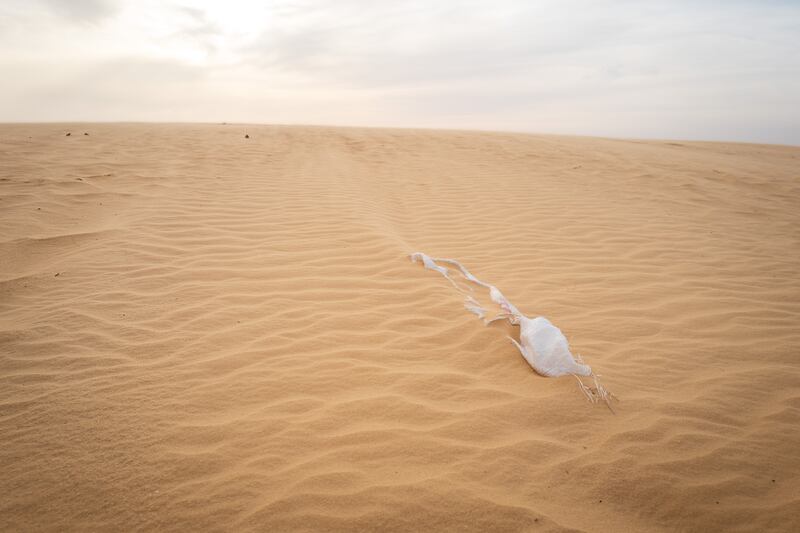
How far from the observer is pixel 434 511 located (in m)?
1.57

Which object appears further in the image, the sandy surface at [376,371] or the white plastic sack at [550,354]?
the white plastic sack at [550,354]

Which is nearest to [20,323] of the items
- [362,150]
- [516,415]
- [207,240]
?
[207,240]

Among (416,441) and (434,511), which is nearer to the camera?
(434,511)

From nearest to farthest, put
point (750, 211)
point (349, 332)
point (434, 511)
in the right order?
point (434, 511) < point (349, 332) < point (750, 211)

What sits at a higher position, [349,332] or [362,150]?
[362,150]

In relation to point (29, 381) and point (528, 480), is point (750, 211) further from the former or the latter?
point (29, 381)

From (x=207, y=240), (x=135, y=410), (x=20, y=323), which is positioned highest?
(x=207, y=240)

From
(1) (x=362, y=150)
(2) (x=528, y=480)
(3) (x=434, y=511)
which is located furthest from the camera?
(1) (x=362, y=150)

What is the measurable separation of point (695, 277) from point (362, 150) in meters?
8.07

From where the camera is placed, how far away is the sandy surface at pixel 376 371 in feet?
5.36

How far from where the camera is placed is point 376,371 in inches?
94.7

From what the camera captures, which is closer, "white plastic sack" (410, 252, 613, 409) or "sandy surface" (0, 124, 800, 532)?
"sandy surface" (0, 124, 800, 532)

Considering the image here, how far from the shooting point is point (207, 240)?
4.43 metres

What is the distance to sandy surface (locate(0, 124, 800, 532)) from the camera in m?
1.63
